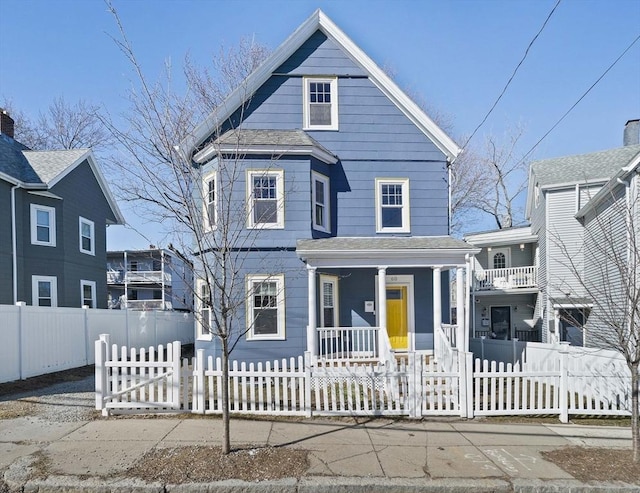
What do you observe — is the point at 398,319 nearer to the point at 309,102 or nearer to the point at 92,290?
the point at 309,102

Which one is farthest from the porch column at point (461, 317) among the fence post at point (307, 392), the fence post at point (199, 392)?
the fence post at point (199, 392)

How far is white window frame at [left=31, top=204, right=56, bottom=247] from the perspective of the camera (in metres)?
15.6

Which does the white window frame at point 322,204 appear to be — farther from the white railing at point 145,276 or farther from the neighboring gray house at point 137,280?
the white railing at point 145,276

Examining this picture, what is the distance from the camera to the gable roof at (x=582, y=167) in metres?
17.7

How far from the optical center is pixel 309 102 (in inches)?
512

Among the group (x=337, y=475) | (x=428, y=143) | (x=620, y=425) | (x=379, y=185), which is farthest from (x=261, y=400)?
(x=428, y=143)

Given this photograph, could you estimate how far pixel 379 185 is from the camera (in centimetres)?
1306

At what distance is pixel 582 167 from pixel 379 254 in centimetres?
1322

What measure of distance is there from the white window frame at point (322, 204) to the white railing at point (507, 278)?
13221 mm

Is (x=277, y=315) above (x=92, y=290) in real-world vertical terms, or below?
below

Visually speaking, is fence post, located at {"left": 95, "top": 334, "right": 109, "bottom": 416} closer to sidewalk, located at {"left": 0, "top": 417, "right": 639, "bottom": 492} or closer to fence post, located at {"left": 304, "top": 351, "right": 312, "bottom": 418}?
sidewalk, located at {"left": 0, "top": 417, "right": 639, "bottom": 492}

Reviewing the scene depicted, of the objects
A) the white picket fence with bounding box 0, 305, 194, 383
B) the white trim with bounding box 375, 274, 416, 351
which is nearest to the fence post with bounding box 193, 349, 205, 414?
the white picket fence with bounding box 0, 305, 194, 383

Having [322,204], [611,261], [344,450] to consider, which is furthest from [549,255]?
[344,450]

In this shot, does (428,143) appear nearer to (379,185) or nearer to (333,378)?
(379,185)
